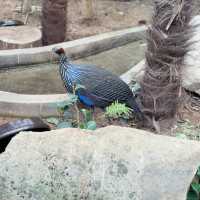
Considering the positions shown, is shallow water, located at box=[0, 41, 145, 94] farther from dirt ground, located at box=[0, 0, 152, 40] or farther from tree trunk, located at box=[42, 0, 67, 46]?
dirt ground, located at box=[0, 0, 152, 40]

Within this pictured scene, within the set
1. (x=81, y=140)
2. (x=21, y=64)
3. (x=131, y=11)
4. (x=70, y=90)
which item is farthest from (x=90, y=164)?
(x=131, y=11)

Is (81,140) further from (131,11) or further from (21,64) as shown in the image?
(131,11)

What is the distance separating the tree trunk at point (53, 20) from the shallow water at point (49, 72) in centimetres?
44

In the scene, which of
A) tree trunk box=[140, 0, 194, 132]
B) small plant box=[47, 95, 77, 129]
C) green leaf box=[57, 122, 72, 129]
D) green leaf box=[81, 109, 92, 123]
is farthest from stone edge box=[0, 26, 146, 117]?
tree trunk box=[140, 0, 194, 132]

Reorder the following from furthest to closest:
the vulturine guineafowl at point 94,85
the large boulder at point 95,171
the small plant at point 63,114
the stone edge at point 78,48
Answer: the stone edge at point 78,48 → the vulturine guineafowl at point 94,85 → the small plant at point 63,114 → the large boulder at point 95,171

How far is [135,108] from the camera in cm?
488

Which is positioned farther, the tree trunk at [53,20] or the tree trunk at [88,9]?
the tree trunk at [88,9]

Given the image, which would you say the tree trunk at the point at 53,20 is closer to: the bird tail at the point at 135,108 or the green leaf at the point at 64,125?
the bird tail at the point at 135,108

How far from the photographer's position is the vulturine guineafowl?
4684mm

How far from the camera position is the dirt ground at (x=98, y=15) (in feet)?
24.8

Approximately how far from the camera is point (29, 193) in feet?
9.28

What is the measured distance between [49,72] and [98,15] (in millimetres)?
2293

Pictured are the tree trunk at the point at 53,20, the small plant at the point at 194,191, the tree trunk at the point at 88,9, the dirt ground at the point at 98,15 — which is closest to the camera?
the small plant at the point at 194,191

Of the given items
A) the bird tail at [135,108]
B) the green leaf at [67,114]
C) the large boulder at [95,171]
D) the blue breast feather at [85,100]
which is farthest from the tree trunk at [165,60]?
the large boulder at [95,171]
